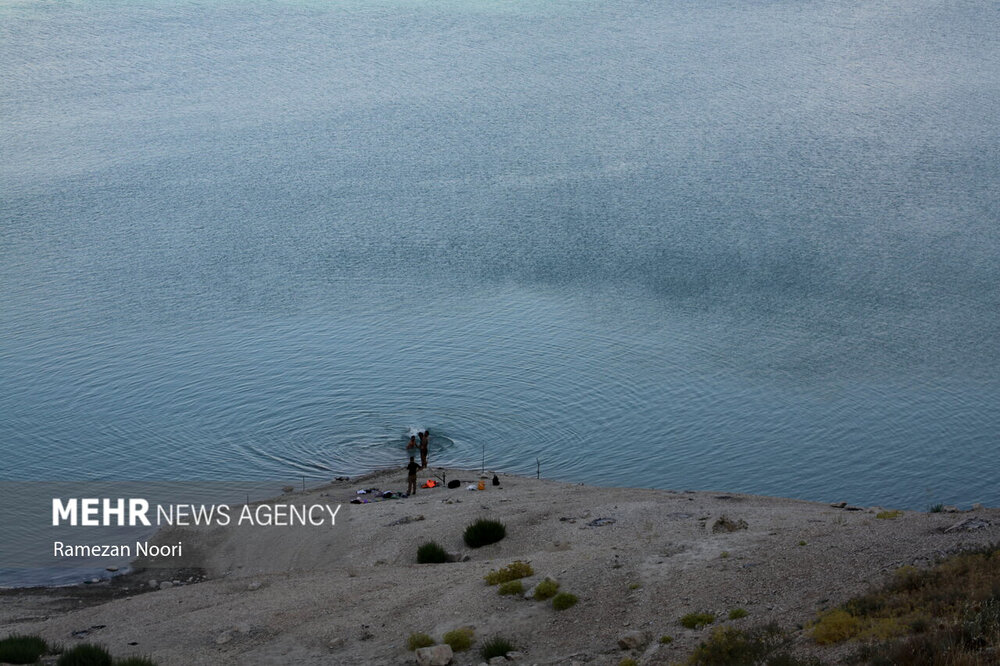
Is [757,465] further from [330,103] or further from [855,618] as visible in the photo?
[330,103]

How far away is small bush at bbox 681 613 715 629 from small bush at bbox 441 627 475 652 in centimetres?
368

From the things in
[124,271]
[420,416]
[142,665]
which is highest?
[124,271]

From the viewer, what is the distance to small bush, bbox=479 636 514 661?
742 inches

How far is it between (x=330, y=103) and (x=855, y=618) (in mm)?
70673

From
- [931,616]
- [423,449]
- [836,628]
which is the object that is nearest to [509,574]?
[836,628]

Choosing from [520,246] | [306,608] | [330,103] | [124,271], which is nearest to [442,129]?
[330,103]

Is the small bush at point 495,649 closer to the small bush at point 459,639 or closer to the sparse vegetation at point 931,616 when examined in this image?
the small bush at point 459,639

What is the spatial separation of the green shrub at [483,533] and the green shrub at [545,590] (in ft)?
16.7

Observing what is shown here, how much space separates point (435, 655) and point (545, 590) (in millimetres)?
2619

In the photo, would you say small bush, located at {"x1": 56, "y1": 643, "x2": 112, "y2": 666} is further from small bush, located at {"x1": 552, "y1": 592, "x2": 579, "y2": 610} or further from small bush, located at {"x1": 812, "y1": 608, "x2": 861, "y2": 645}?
small bush, located at {"x1": 812, "y1": 608, "x2": 861, "y2": 645}

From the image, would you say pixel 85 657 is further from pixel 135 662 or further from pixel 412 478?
pixel 412 478

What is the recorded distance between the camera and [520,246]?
A: 54.7 meters

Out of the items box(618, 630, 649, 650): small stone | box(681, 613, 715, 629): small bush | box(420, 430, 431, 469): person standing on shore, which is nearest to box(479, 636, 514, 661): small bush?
box(618, 630, 649, 650): small stone

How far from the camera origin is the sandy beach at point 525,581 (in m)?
19.0
